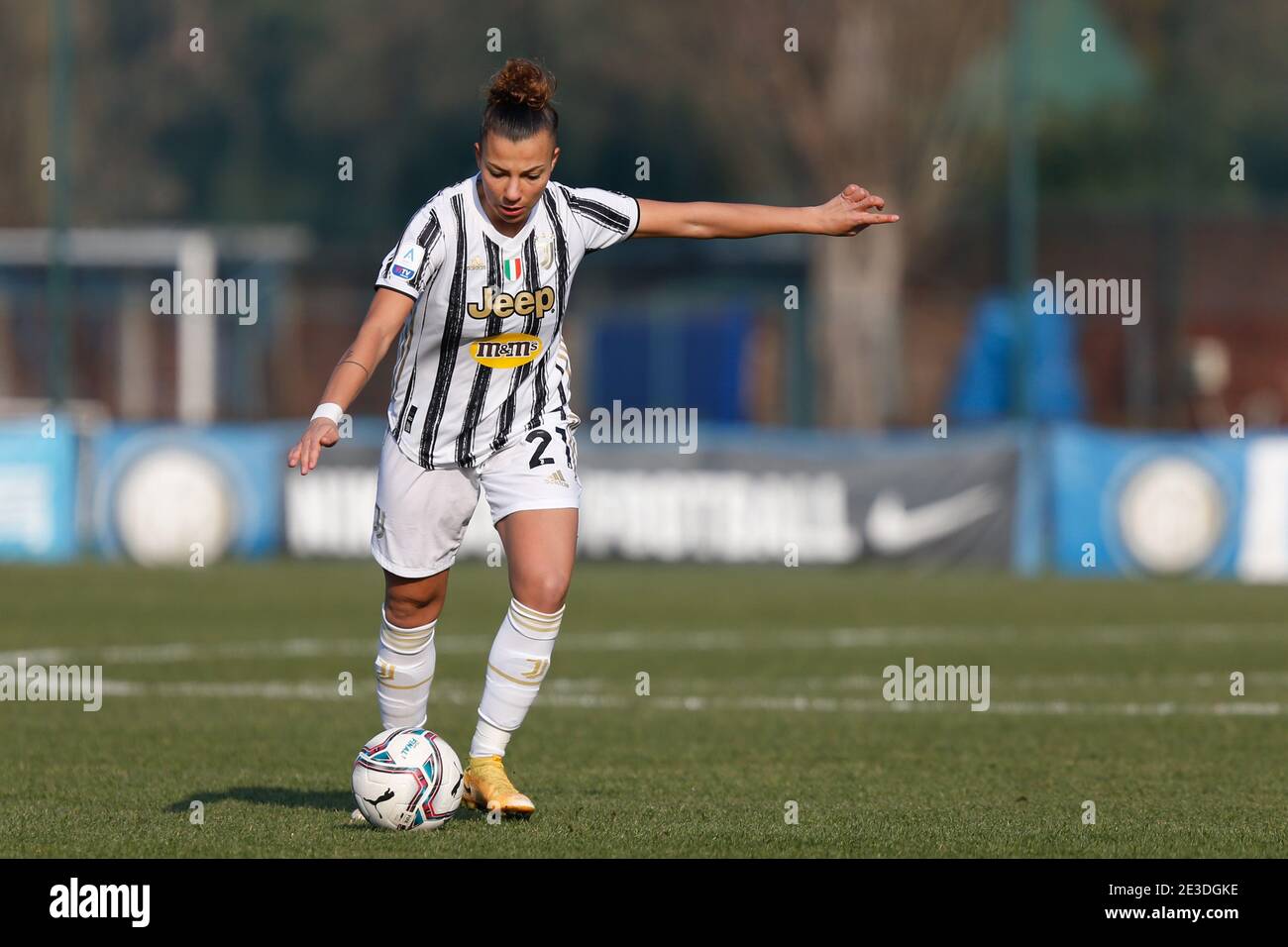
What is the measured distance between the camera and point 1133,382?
3300cm

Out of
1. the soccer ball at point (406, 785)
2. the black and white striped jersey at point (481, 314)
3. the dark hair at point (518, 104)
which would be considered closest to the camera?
the dark hair at point (518, 104)

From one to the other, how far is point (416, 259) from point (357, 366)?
1.36ft

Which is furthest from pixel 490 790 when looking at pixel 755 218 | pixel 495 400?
pixel 755 218

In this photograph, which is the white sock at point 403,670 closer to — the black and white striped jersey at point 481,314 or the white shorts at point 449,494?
the white shorts at point 449,494

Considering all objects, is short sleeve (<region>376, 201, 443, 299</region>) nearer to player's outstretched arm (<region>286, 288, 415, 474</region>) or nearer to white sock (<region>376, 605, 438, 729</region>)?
player's outstretched arm (<region>286, 288, 415, 474</region>)

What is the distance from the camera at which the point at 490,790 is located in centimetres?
721

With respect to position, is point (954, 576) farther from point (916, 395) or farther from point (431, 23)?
point (431, 23)

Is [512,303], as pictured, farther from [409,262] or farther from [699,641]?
[699,641]

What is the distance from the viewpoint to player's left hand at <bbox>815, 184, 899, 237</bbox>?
7.32m

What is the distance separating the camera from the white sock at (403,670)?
747 centimetres

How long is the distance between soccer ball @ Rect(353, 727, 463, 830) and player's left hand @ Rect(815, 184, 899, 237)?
6.64 ft

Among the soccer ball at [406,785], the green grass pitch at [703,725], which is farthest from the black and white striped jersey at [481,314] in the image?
the green grass pitch at [703,725]

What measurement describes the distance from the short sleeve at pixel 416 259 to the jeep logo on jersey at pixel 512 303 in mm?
171
